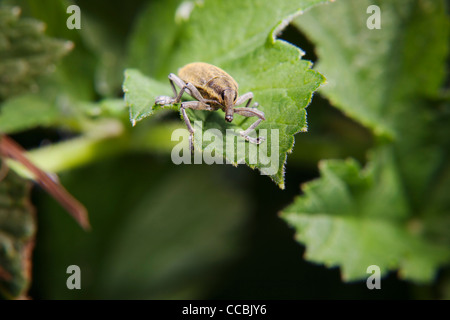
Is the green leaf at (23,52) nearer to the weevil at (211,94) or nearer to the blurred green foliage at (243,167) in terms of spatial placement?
the blurred green foliage at (243,167)

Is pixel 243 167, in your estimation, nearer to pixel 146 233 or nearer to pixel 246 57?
pixel 146 233

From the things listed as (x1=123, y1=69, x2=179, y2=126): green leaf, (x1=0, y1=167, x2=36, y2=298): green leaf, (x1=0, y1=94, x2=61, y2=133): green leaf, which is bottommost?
(x1=0, y1=167, x2=36, y2=298): green leaf

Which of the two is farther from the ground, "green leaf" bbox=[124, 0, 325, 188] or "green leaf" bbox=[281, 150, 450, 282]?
"green leaf" bbox=[124, 0, 325, 188]

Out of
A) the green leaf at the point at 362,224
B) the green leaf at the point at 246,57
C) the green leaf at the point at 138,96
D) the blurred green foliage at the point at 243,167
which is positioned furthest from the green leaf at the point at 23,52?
the green leaf at the point at 362,224

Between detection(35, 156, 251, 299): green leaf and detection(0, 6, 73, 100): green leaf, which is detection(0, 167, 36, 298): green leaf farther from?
detection(35, 156, 251, 299): green leaf

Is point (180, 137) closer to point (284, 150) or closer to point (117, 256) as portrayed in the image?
point (284, 150)

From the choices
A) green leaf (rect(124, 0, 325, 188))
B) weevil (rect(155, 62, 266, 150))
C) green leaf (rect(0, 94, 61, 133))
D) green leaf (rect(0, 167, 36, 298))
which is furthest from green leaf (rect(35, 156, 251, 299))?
weevil (rect(155, 62, 266, 150))

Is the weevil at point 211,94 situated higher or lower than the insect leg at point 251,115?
higher
